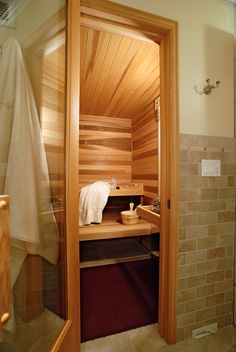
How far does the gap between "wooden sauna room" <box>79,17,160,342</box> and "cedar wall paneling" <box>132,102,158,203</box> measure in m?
0.01

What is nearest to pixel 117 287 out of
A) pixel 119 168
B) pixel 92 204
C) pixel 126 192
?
pixel 92 204

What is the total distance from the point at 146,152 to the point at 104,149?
0.80 meters

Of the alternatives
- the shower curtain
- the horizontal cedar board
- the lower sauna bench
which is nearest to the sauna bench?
the lower sauna bench

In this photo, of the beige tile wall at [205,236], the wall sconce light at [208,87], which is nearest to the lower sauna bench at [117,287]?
the beige tile wall at [205,236]

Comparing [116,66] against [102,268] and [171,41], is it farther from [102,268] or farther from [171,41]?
[102,268]

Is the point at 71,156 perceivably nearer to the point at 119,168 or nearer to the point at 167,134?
the point at 167,134

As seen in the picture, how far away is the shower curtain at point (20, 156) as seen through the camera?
29.9 inches

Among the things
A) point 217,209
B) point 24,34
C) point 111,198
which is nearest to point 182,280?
point 217,209

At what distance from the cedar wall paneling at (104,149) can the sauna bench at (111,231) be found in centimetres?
97

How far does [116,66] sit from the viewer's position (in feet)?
5.59

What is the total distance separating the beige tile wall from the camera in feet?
3.78

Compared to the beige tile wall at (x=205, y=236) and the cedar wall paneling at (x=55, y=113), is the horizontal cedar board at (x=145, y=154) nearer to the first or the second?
the beige tile wall at (x=205, y=236)

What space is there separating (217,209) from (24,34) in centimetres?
155

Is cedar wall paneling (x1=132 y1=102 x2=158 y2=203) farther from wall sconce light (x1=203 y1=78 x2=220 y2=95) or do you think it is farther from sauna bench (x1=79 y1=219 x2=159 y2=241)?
wall sconce light (x1=203 y1=78 x2=220 y2=95)
